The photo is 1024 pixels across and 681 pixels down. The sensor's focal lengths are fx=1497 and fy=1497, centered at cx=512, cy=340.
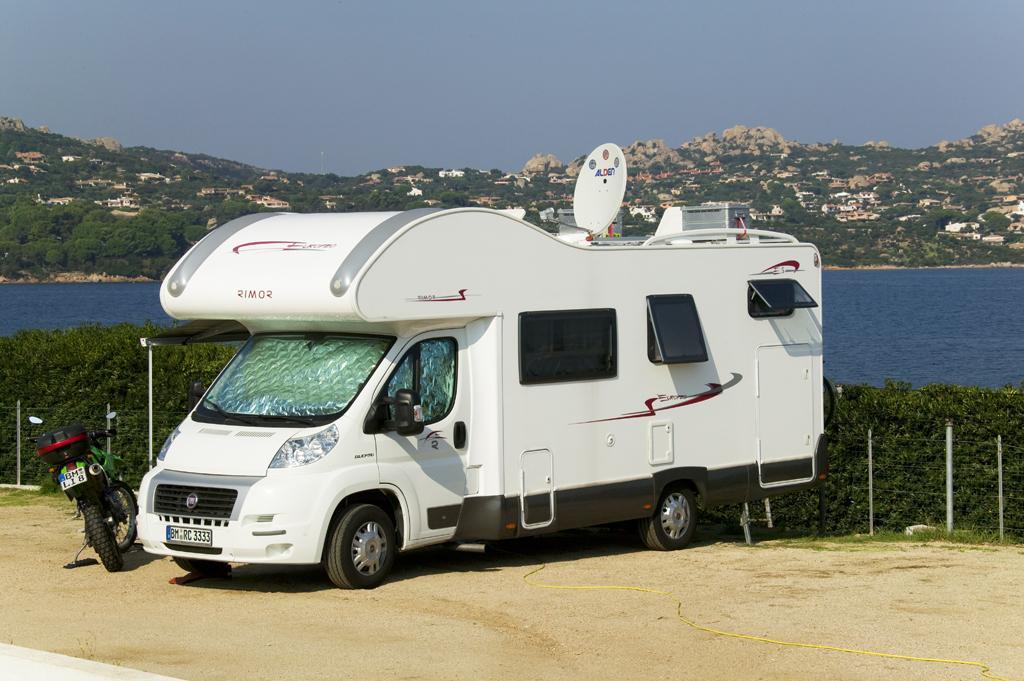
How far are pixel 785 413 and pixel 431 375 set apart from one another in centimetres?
438

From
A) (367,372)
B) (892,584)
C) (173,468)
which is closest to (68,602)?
(173,468)

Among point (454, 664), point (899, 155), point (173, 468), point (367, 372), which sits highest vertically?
point (899, 155)

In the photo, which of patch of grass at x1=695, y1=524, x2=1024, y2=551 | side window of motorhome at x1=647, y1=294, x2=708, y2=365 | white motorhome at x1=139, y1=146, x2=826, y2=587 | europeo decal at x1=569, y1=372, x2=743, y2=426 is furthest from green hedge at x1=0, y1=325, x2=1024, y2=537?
side window of motorhome at x1=647, y1=294, x2=708, y2=365

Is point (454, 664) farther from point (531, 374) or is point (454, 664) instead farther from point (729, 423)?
point (729, 423)

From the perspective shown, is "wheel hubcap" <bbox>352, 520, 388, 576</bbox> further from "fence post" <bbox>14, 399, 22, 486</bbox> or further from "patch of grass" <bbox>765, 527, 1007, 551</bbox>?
"fence post" <bbox>14, 399, 22, 486</bbox>

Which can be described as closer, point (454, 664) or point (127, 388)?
point (454, 664)

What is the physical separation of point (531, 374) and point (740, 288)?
2.87 meters

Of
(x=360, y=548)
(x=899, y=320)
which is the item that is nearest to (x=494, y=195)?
(x=899, y=320)

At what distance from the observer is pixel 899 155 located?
198m

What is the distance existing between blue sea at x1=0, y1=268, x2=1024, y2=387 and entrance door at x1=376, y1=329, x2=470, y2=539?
81.1 ft

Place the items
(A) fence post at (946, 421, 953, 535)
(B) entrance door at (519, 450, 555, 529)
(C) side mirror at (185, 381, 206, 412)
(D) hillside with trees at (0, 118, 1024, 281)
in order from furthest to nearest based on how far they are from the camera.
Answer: (D) hillside with trees at (0, 118, 1024, 281)
(A) fence post at (946, 421, 953, 535)
(C) side mirror at (185, 381, 206, 412)
(B) entrance door at (519, 450, 555, 529)

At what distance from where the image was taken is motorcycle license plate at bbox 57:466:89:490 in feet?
40.8

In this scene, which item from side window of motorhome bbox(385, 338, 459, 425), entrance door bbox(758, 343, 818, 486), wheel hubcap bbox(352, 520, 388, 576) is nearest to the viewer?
wheel hubcap bbox(352, 520, 388, 576)

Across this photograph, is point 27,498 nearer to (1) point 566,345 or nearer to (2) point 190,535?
(2) point 190,535
